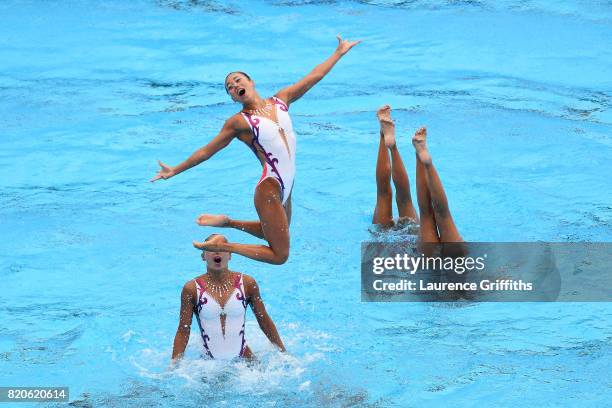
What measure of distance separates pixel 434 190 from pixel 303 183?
2.59m

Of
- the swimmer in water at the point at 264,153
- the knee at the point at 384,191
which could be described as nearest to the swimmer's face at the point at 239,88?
the swimmer in water at the point at 264,153

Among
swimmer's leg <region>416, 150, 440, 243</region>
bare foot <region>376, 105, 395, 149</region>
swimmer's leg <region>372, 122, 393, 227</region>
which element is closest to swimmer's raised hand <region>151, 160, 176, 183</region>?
swimmer's leg <region>416, 150, 440, 243</region>

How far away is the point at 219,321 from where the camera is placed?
20.9ft

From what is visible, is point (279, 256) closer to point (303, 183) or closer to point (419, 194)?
point (419, 194)

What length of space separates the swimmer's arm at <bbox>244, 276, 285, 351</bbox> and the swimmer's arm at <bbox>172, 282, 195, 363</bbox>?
0.34 metres

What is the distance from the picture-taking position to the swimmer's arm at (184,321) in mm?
6281

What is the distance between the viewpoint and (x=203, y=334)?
648 cm

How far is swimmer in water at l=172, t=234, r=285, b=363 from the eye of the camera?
629 cm

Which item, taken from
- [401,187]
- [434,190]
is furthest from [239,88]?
[401,187]

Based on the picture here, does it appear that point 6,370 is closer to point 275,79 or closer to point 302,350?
point 302,350

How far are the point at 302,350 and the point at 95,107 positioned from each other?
200 inches

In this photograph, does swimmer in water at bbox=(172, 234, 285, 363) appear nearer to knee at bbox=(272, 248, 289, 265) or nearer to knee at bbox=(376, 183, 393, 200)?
knee at bbox=(272, 248, 289, 265)

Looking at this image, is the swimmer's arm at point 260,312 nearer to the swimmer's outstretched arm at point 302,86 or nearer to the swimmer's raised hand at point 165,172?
the swimmer's raised hand at point 165,172

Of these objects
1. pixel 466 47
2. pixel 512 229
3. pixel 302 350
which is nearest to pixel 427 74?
pixel 466 47
